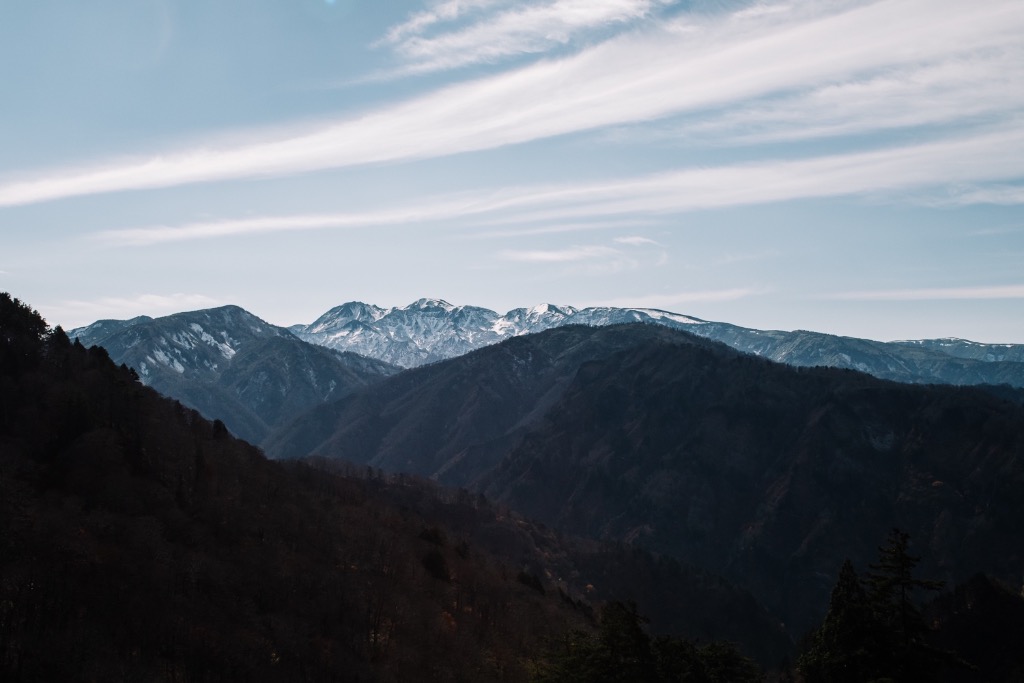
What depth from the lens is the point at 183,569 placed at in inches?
4589

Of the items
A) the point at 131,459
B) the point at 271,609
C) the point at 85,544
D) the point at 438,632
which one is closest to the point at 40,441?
the point at 131,459

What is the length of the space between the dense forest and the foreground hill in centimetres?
34

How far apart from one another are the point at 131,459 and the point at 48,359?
38956 mm

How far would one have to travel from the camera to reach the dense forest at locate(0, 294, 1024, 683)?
61594 mm

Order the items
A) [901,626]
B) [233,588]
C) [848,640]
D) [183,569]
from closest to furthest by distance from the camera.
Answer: [901,626] → [848,640] → [183,569] → [233,588]

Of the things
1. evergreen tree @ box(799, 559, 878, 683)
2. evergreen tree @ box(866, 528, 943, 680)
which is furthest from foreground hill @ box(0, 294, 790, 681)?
evergreen tree @ box(866, 528, 943, 680)

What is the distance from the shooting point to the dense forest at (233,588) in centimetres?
6159

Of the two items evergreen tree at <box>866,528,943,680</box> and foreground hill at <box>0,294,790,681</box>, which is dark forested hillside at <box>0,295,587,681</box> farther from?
evergreen tree at <box>866,528,943,680</box>

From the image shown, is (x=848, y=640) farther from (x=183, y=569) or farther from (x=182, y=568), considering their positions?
(x=182, y=568)

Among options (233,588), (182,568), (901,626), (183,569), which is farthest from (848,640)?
(233,588)

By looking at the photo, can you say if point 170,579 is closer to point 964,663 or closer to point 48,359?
point 48,359

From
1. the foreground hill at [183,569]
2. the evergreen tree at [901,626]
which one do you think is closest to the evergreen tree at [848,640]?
the evergreen tree at [901,626]

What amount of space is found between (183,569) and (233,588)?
796 centimetres

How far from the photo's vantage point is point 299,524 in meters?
158
